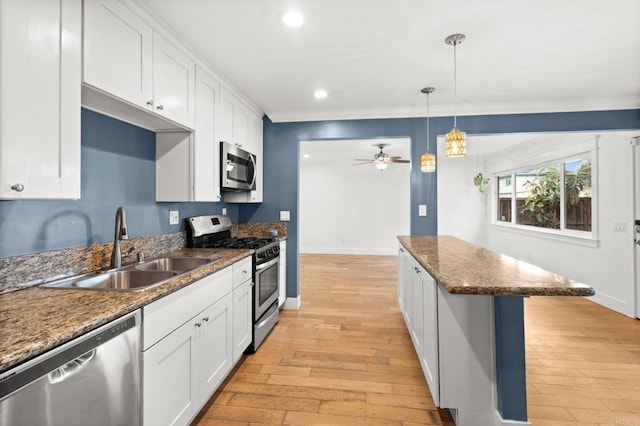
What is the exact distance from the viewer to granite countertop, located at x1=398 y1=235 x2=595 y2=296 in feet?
4.39

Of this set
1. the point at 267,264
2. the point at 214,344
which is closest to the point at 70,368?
the point at 214,344

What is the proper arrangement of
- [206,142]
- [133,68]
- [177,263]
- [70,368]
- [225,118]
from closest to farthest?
[70,368] → [133,68] → [177,263] → [206,142] → [225,118]

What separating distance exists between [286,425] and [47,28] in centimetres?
→ 226

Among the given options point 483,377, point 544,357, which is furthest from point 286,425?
point 544,357

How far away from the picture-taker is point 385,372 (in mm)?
2301

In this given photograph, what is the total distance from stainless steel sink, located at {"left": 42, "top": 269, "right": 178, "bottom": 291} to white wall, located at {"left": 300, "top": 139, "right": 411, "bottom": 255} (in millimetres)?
5721

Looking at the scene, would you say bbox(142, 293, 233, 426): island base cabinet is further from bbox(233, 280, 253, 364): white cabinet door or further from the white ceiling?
the white ceiling

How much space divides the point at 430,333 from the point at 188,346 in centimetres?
141

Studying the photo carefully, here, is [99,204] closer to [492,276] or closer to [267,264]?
[267,264]

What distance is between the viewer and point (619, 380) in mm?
2203

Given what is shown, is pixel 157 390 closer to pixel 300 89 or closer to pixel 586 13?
pixel 300 89

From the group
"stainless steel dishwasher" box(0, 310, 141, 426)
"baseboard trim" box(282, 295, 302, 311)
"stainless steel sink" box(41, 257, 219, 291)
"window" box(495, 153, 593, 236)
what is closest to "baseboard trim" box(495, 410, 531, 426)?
"stainless steel dishwasher" box(0, 310, 141, 426)

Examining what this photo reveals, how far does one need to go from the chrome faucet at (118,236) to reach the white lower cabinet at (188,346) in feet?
1.78

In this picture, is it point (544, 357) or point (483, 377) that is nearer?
point (483, 377)
